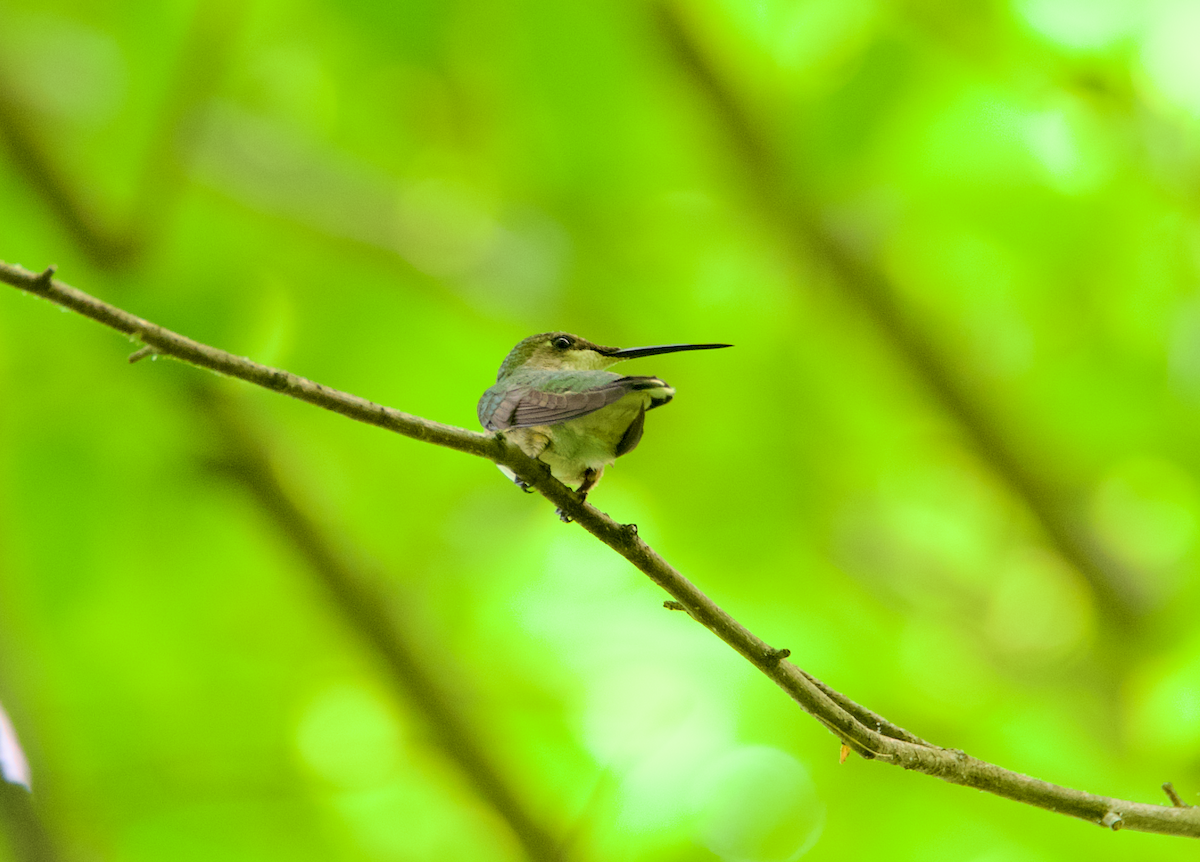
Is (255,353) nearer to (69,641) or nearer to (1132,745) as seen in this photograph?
(69,641)

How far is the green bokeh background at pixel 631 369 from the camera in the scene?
5.82ft

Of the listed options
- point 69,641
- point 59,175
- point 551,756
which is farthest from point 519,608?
point 59,175

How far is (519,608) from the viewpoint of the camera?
197 centimetres

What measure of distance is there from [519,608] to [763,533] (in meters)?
0.55

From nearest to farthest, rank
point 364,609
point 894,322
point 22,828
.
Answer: point 22,828
point 364,609
point 894,322

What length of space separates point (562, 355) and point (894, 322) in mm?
1375

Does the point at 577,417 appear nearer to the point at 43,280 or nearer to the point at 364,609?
the point at 43,280

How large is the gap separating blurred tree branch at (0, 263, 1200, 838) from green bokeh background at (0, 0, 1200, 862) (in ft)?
3.45

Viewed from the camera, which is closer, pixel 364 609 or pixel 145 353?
pixel 145 353

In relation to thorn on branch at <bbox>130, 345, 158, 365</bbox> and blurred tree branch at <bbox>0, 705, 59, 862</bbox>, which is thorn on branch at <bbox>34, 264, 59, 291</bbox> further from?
blurred tree branch at <bbox>0, 705, 59, 862</bbox>

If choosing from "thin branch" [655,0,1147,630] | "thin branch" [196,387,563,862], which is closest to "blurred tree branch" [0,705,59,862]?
"thin branch" [196,387,563,862]

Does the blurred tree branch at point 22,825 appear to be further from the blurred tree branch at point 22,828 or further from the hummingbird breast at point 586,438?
the hummingbird breast at point 586,438

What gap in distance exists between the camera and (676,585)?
0.68 m

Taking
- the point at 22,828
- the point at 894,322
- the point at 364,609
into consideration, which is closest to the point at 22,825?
the point at 22,828
